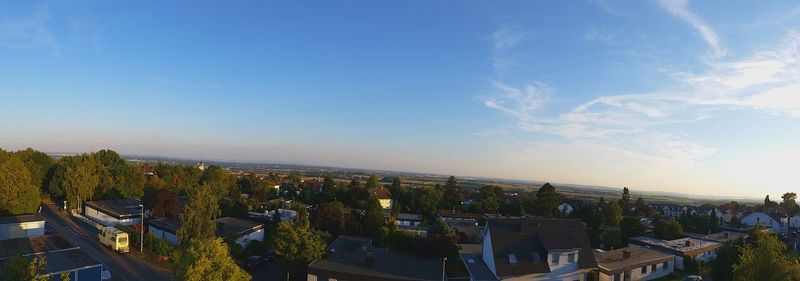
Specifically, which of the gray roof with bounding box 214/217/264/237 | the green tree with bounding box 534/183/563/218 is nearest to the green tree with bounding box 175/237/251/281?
the gray roof with bounding box 214/217/264/237

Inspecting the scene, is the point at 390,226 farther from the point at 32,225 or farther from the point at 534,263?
the point at 32,225

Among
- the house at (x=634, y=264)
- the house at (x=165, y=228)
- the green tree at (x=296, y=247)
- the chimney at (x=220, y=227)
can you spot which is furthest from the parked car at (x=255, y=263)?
the house at (x=634, y=264)

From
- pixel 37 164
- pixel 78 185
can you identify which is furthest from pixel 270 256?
pixel 37 164

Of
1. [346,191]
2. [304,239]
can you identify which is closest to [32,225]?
[304,239]

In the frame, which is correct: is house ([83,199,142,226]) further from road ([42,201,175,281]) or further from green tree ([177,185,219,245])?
green tree ([177,185,219,245])

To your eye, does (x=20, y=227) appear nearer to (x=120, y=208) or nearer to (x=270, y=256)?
(x=120, y=208)

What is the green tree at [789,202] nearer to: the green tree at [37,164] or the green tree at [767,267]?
the green tree at [767,267]
